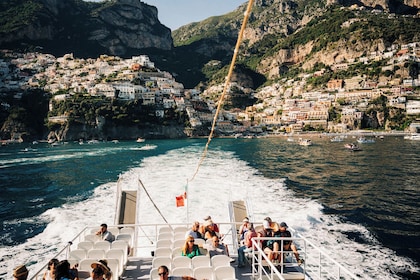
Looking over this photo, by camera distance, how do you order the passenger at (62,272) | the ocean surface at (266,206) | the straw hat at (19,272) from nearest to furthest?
the straw hat at (19,272)
the passenger at (62,272)
the ocean surface at (266,206)

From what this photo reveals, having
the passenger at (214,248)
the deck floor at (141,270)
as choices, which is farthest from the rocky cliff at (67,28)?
the passenger at (214,248)

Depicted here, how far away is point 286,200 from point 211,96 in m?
153

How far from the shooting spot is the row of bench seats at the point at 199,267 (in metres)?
5.00

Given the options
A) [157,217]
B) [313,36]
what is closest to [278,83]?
[313,36]

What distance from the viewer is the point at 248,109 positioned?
144875 millimetres

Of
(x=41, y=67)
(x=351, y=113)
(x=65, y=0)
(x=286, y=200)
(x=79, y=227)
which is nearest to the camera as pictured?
(x=79, y=227)

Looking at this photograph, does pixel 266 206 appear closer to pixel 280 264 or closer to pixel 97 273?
pixel 280 264

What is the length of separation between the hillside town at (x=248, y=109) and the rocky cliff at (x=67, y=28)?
17444 millimetres

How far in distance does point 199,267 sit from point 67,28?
207 metres

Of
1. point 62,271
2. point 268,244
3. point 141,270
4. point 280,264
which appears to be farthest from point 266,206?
point 62,271

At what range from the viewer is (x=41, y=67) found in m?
130

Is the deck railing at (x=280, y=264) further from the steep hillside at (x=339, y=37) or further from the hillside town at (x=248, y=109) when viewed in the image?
the steep hillside at (x=339, y=37)

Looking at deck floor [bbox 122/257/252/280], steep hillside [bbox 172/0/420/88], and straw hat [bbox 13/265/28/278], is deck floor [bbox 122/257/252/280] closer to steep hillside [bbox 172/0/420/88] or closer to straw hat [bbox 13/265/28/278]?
straw hat [bbox 13/265/28/278]

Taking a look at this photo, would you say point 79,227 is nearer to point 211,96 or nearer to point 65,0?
point 211,96
